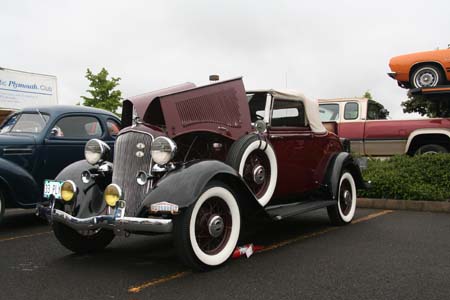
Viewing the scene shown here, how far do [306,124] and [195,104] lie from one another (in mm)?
1981

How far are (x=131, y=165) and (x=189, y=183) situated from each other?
714mm

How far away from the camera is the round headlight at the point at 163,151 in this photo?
13.7 ft

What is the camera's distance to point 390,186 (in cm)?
865

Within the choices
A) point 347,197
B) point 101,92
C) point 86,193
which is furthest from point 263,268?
point 101,92

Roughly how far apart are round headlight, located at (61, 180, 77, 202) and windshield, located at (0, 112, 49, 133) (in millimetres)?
2830

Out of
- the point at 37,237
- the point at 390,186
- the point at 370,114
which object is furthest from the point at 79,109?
the point at 370,114

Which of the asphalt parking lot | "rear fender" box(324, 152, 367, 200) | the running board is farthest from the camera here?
"rear fender" box(324, 152, 367, 200)

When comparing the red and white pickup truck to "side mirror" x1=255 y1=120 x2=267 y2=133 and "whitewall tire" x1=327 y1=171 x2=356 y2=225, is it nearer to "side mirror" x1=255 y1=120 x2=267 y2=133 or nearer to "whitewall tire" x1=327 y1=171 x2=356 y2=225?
"whitewall tire" x1=327 y1=171 x2=356 y2=225

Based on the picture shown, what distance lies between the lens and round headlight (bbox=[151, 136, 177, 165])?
4180 millimetres

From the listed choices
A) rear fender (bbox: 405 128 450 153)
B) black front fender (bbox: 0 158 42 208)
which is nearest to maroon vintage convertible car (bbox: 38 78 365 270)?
black front fender (bbox: 0 158 42 208)

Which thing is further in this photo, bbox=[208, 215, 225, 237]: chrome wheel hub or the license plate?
the license plate

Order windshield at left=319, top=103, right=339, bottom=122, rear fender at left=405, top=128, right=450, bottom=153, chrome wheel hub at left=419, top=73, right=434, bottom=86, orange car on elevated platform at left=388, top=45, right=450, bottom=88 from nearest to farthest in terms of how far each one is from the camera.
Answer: rear fender at left=405, top=128, right=450, bottom=153, orange car on elevated platform at left=388, top=45, right=450, bottom=88, chrome wheel hub at left=419, top=73, right=434, bottom=86, windshield at left=319, top=103, right=339, bottom=122

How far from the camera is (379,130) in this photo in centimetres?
1085

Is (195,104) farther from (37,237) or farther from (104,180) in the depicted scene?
(37,237)
